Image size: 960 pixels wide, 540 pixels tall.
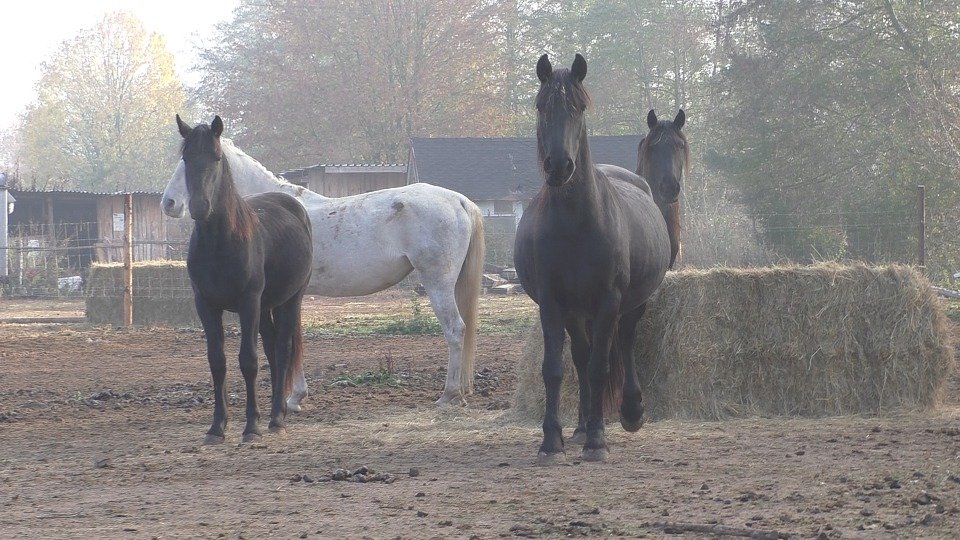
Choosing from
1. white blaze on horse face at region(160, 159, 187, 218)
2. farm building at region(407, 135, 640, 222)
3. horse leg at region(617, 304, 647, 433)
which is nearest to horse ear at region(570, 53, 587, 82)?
horse leg at region(617, 304, 647, 433)

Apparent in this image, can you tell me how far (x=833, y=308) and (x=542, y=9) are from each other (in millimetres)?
37914

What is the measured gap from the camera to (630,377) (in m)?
6.76

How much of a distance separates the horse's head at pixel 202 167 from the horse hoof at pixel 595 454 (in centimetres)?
283

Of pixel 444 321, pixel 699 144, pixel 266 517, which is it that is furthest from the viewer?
pixel 699 144

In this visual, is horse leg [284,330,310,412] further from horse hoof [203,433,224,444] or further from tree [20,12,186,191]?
tree [20,12,186,191]

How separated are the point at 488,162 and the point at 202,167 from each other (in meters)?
28.0

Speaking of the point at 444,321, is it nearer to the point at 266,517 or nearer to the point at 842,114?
the point at 266,517

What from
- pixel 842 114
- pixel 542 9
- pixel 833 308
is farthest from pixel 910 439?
pixel 542 9

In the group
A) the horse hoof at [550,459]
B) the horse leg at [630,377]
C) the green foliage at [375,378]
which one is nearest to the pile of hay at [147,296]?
the green foliage at [375,378]

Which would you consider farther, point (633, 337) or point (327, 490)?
point (633, 337)

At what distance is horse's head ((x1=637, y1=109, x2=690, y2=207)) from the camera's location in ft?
24.8

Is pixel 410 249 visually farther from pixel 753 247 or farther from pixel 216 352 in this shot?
pixel 753 247

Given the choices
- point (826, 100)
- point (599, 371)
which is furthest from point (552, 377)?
point (826, 100)

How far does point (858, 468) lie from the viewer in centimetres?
510
